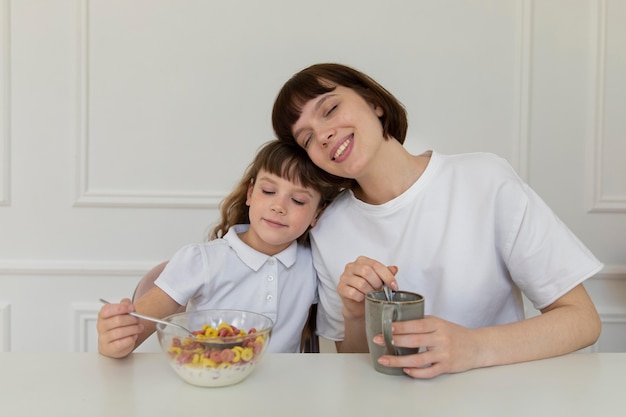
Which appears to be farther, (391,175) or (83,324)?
(83,324)

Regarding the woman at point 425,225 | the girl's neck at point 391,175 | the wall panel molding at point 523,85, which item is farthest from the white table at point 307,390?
the wall panel molding at point 523,85

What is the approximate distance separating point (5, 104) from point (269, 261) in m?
1.28

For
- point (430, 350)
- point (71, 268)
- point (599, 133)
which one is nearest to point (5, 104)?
point (71, 268)

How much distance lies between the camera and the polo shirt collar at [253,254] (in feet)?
4.41

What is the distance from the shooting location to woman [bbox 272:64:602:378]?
46.6 inches

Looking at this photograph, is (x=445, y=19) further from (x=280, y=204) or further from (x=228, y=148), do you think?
(x=280, y=204)

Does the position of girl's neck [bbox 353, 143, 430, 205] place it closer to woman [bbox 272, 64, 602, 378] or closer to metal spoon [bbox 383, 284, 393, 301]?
woman [bbox 272, 64, 602, 378]

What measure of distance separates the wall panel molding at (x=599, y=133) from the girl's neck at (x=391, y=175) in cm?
108

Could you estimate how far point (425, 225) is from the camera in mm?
1269

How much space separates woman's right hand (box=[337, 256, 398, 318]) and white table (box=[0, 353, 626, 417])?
0.37 feet

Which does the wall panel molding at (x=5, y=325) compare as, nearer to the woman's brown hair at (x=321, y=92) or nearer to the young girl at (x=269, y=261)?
the young girl at (x=269, y=261)

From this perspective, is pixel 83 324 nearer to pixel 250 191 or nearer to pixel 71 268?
pixel 71 268

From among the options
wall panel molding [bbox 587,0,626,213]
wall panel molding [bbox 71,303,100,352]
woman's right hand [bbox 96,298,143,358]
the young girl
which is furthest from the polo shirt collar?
wall panel molding [bbox 587,0,626,213]

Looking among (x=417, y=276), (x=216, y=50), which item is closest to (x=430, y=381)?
(x=417, y=276)
